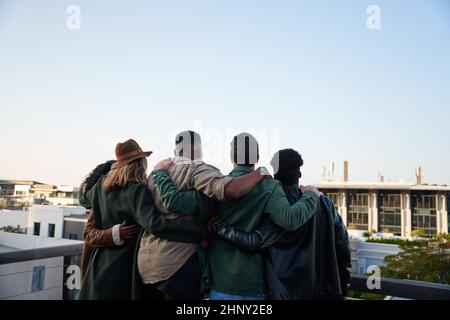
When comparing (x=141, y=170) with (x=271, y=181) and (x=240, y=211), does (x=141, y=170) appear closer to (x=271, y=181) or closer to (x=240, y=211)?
(x=240, y=211)

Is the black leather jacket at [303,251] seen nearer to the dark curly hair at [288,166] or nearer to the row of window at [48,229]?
the dark curly hair at [288,166]

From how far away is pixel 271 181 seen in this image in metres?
1.68

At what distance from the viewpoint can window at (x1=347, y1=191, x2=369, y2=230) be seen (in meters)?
40.5

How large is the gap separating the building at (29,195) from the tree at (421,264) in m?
20.0

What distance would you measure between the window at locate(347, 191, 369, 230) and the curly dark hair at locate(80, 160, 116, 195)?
138ft

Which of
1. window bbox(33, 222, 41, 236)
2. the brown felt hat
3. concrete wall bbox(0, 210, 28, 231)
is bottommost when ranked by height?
window bbox(33, 222, 41, 236)

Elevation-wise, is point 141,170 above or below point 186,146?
below

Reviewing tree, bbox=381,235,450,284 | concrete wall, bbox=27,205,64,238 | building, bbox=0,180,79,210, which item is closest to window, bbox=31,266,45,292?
tree, bbox=381,235,450,284

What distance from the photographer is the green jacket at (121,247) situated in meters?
1.66

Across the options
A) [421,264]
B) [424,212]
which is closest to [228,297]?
[421,264]

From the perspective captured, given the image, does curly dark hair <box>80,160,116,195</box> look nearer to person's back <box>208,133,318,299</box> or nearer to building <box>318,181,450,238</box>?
person's back <box>208,133,318,299</box>

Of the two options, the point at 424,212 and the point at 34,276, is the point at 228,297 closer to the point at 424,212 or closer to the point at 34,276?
the point at 34,276
